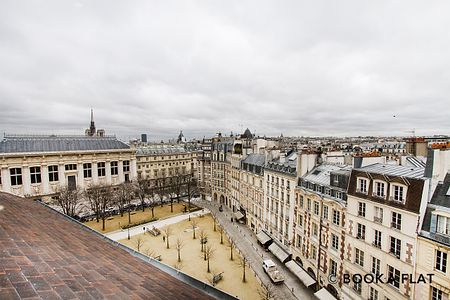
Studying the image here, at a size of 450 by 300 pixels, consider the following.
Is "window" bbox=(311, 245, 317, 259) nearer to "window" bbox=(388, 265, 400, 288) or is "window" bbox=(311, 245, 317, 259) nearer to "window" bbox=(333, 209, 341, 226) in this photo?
"window" bbox=(333, 209, 341, 226)

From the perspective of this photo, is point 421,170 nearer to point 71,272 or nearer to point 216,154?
point 71,272

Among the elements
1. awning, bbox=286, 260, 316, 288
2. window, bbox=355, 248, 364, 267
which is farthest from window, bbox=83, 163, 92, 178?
window, bbox=355, 248, 364, 267

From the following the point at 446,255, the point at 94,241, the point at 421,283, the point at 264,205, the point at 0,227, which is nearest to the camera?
the point at 0,227

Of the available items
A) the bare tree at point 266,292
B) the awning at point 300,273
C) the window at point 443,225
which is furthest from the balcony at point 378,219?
the bare tree at point 266,292

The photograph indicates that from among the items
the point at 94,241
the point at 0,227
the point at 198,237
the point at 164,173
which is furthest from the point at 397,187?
the point at 164,173

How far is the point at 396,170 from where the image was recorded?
942 inches

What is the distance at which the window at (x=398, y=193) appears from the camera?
22172 millimetres

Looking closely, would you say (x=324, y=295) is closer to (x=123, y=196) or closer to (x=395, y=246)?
(x=395, y=246)

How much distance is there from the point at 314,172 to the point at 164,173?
67.8 metres

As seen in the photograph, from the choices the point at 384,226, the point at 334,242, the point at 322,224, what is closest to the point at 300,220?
the point at 322,224

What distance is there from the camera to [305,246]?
34562 mm

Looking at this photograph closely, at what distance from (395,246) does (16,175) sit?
81172mm

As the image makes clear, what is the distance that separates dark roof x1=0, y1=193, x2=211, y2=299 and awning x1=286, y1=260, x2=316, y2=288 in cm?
2944

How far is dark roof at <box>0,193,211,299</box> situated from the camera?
4.94 meters
